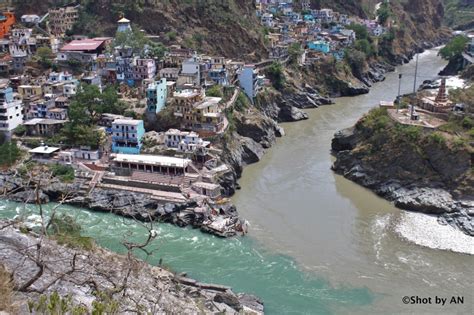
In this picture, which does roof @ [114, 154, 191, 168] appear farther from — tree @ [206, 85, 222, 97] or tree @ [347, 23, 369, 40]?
tree @ [347, 23, 369, 40]

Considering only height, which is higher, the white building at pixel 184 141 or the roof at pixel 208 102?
the roof at pixel 208 102

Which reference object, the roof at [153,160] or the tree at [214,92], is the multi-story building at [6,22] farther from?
the roof at [153,160]

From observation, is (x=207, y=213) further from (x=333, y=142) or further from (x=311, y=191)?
(x=333, y=142)

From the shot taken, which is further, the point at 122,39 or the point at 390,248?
the point at 122,39

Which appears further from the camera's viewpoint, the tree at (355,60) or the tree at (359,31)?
the tree at (359,31)

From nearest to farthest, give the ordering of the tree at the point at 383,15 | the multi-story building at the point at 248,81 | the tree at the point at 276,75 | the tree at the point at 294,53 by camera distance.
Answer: the multi-story building at the point at 248,81 → the tree at the point at 276,75 → the tree at the point at 294,53 → the tree at the point at 383,15

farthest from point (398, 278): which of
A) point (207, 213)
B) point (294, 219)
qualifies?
point (207, 213)

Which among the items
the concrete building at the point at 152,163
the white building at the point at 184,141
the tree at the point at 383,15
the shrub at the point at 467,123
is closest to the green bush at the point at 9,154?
the concrete building at the point at 152,163

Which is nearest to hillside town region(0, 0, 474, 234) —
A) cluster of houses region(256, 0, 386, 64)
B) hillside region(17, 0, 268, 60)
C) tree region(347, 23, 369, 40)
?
hillside region(17, 0, 268, 60)
